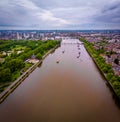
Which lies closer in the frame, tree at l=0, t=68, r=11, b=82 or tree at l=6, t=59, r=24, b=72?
tree at l=0, t=68, r=11, b=82

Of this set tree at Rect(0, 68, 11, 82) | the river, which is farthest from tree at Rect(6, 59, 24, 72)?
tree at Rect(0, 68, 11, 82)

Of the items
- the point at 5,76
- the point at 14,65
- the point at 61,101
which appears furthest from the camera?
the point at 14,65

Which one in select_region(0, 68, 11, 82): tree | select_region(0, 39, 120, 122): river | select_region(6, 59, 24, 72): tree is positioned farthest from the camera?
select_region(6, 59, 24, 72): tree

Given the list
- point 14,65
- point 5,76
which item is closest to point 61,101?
point 5,76

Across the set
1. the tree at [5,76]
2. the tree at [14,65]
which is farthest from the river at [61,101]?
the tree at [14,65]

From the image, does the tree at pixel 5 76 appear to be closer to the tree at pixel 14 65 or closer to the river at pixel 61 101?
the river at pixel 61 101

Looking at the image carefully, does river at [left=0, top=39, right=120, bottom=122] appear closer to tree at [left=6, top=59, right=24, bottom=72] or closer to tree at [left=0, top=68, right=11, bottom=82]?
tree at [left=0, top=68, right=11, bottom=82]

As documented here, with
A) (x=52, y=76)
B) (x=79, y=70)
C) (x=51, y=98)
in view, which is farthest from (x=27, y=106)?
(x=79, y=70)

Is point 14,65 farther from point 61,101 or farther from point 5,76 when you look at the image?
point 61,101

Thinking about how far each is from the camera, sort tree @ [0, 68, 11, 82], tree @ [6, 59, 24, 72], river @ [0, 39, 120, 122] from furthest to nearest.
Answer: tree @ [6, 59, 24, 72] → tree @ [0, 68, 11, 82] → river @ [0, 39, 120, 122]
